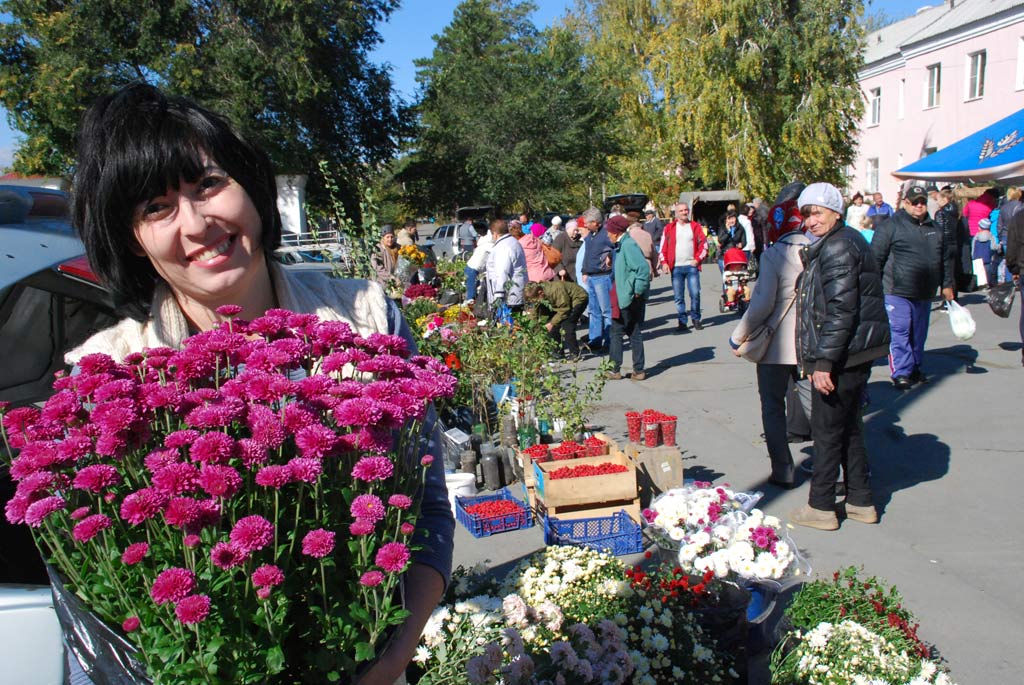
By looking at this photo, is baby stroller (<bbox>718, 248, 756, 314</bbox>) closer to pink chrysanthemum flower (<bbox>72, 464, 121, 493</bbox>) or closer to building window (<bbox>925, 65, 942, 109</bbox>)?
pink chrysanthemum flower (<bbox>72, 464, 121, 493</bbox>)

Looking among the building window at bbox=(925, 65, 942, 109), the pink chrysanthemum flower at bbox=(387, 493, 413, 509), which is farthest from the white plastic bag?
the building window at bbox=(925, 65, 942, 109)

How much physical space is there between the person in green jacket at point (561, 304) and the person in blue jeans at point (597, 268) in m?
0.31

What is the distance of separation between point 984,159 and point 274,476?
38.6 feet

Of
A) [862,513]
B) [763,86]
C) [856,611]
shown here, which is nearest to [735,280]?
[862,513]

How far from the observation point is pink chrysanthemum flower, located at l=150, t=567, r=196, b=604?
3.02 feet

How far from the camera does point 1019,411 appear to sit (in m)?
7.32

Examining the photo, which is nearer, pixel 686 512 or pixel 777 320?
pixel 686 512

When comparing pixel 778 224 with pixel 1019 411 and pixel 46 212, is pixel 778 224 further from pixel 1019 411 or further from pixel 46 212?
pixel 46 212

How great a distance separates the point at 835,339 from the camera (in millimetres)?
4641

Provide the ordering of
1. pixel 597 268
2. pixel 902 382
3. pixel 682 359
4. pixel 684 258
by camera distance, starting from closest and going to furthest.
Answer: pixel 902 382 → pixel 597 268 → pixel 682 359 → pixel 684 258

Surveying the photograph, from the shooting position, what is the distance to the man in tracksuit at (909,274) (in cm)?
776

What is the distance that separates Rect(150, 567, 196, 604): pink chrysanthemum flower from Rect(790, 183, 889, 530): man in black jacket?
4.32m

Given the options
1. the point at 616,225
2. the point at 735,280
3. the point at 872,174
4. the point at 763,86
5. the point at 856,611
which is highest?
the point at 763,86

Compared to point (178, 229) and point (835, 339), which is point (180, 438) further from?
point (835, 339)
